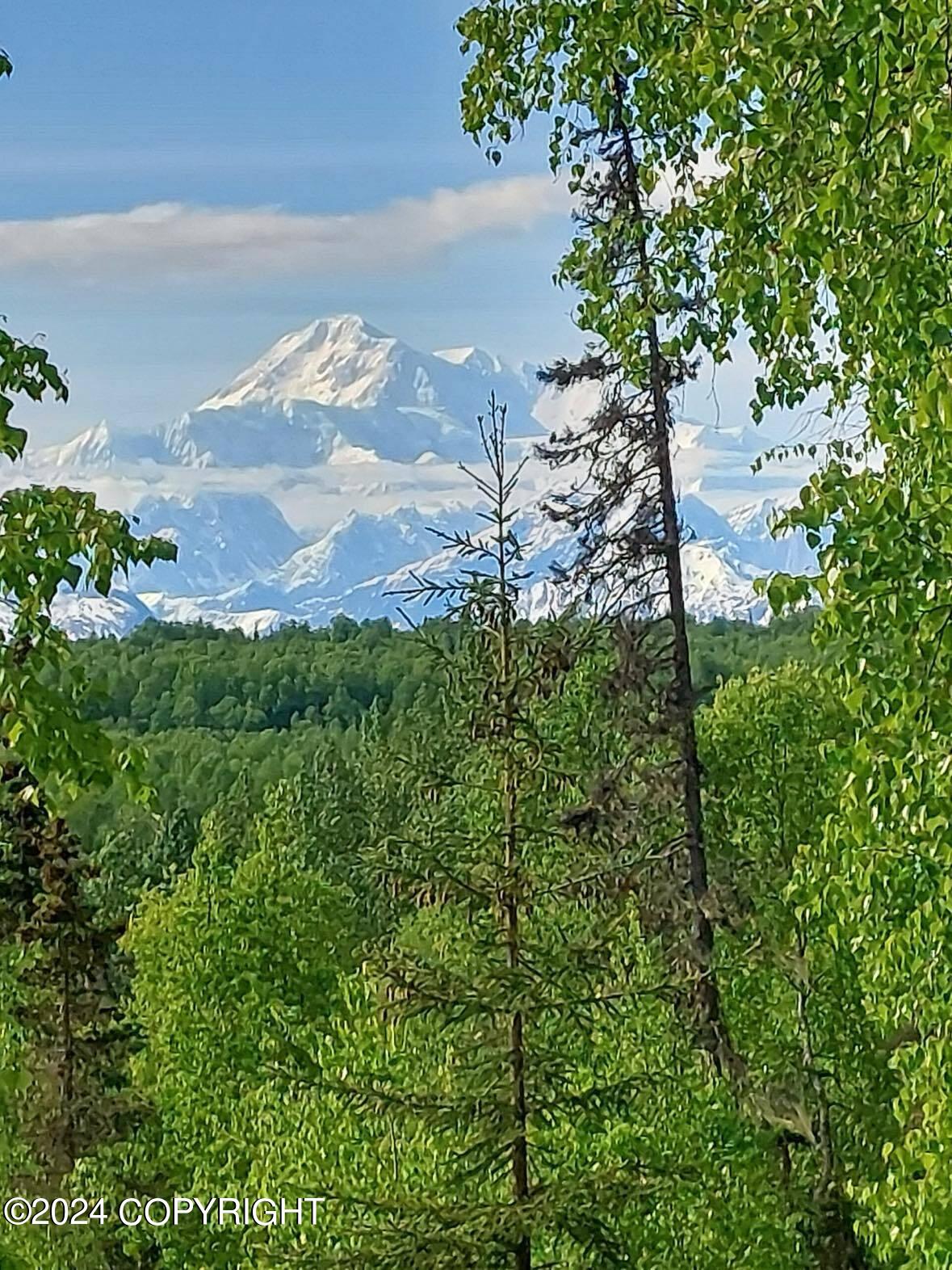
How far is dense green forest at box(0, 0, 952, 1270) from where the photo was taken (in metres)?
1.99

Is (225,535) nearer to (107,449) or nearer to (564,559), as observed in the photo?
(107,449)

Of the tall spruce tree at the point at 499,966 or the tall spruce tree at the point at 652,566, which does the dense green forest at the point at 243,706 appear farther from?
the tall spruce tree at the point at 499,966

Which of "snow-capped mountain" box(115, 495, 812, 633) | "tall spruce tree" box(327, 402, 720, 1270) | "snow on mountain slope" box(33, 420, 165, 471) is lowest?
"tall spruce tree" box(327, 402, 720, 1270)

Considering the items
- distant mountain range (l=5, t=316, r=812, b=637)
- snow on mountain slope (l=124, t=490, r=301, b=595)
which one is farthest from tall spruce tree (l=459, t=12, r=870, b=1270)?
snow on mountain slope (l=124, t=490, r=301, b=595)

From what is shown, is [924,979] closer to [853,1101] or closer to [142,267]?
[853,1101]

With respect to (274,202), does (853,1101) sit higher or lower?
lower

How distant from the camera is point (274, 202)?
49.6ft

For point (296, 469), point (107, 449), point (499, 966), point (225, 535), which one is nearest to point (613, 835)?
point (499, 966)

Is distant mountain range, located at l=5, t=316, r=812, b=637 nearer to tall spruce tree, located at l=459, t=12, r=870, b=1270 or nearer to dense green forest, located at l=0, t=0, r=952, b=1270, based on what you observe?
tall spruce tree, located at l=459, t=12, r=870, b=1270

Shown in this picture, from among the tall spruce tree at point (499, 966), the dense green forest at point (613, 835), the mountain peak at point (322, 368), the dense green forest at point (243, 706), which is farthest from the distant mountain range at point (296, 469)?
the tall spruce tree at point (499, 966)

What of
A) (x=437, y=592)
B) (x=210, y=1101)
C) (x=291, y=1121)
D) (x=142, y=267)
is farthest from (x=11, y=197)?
(x=142, y=267)

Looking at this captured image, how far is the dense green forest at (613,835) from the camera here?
199cm

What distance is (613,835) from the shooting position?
20.8 feet

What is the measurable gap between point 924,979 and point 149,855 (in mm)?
16814
